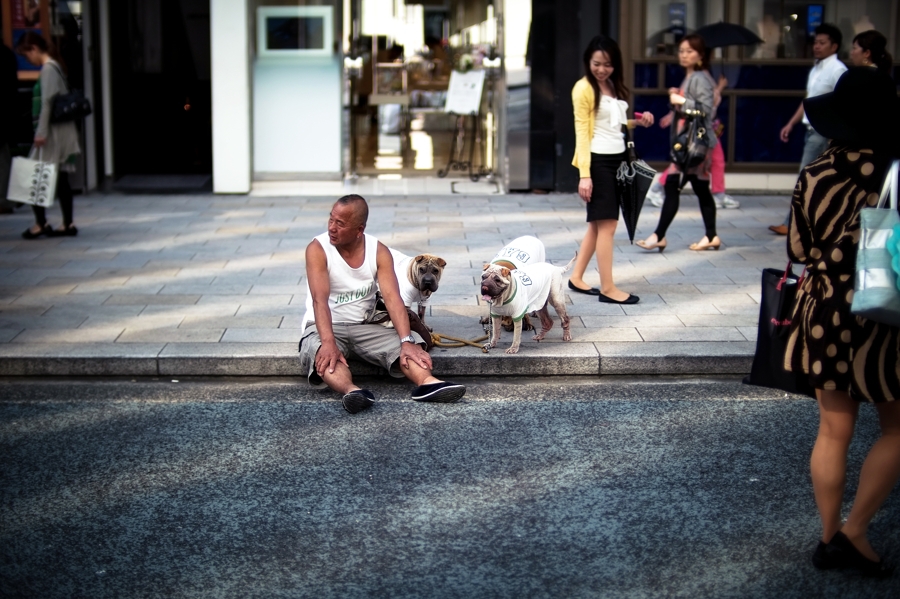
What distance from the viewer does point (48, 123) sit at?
10.2m

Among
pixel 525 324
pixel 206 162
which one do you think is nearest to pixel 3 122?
pixel 206 162

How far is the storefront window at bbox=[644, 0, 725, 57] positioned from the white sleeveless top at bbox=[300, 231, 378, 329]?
826cm

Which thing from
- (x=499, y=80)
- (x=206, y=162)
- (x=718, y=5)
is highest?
(x=718, y=5)

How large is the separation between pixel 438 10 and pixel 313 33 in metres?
2.34

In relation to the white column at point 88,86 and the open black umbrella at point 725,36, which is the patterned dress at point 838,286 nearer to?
the open black umbrella at point 725,36

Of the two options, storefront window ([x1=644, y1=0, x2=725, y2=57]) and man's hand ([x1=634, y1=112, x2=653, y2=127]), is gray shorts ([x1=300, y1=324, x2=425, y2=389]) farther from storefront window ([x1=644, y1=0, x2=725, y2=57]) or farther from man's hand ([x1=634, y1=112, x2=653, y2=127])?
storefront window ([x1=644, y1=0, x2=725, y2=57])

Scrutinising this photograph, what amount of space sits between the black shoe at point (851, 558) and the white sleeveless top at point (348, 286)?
3.06 metres

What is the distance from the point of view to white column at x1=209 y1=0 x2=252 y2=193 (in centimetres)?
1298

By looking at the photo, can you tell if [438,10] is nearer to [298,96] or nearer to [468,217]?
[298,96]

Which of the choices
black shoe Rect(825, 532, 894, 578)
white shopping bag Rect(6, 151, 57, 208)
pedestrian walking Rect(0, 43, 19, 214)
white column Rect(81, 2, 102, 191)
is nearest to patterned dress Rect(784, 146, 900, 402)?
black shoe Rect(825, 532, 894, 578)

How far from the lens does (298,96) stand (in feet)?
46.7

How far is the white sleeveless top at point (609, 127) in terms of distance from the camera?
299 inches

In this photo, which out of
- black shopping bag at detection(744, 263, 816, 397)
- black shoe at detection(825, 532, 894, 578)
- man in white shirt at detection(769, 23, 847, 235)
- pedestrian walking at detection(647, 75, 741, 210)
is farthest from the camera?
pedestrian walking at detection(647, 75, 741, 210)

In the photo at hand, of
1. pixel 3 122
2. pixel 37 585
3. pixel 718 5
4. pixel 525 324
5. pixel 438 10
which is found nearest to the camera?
pixel 37 585
